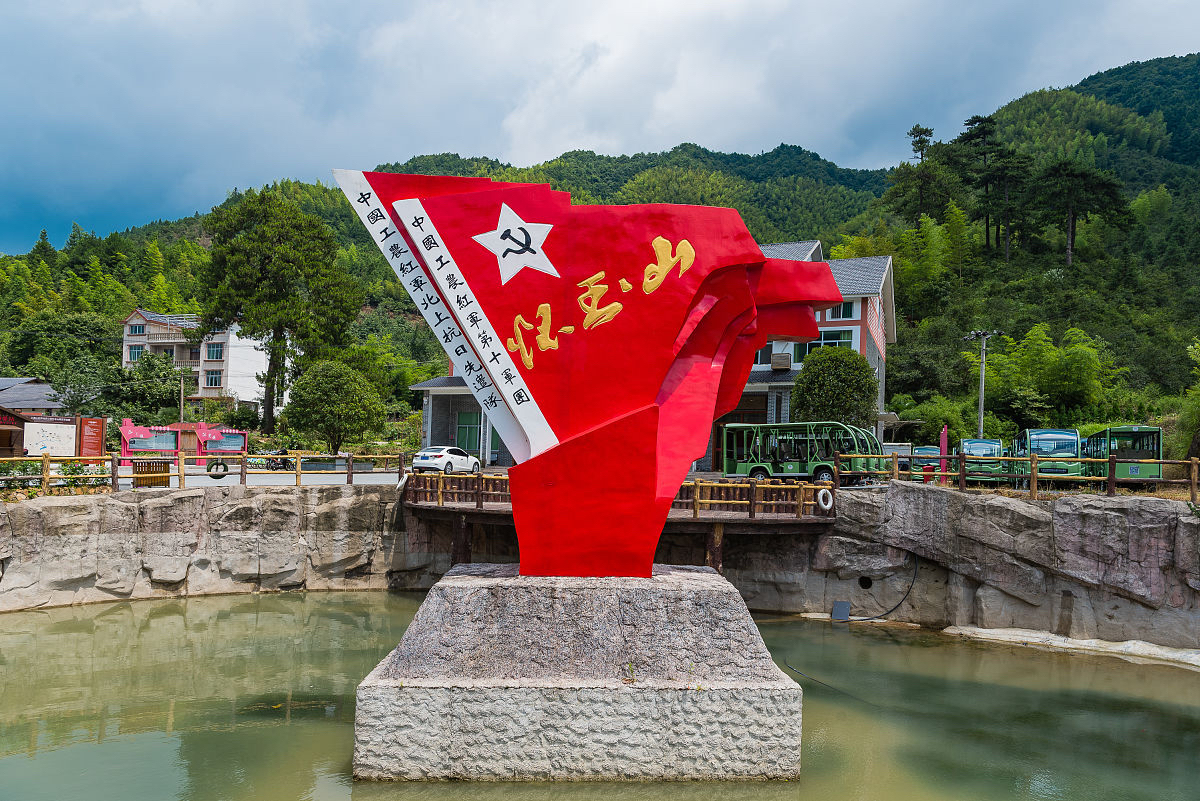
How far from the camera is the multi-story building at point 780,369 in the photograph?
27.1 metres

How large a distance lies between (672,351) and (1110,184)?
50160 mm

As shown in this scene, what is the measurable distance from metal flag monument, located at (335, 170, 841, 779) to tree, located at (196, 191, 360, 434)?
2694cm

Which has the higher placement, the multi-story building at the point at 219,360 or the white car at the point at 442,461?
the multi-story building at the point at 219,360

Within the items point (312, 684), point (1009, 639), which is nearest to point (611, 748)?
point (312, 684)

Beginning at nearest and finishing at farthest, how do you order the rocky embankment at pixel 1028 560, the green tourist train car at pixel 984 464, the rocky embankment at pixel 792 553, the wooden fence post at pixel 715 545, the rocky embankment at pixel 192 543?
the rocky embankment at pixel 1028 560 → the rocky embankment at pixel 792 553 → the rocky embankment at pixel 192 543 → the wooden fence post at pixel 715 545 → the green tourist train car at pixel 984 464

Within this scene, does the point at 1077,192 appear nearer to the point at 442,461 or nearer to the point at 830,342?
the point at 830,342

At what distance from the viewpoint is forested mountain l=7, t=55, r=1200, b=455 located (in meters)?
35.3

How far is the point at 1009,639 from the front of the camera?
49.9ft

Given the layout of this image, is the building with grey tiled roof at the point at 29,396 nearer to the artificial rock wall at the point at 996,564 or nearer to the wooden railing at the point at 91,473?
the wooden railing at the point at 91,473

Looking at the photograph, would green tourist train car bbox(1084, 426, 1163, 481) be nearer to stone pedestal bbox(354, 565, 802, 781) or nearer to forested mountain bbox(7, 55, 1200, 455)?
forested mountain bbox(7, 55, 1200, 455)

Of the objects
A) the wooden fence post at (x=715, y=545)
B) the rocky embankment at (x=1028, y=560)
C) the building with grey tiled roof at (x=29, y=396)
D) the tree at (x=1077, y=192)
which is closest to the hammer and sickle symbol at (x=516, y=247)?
the wooden fence post at (x=715, y=545)

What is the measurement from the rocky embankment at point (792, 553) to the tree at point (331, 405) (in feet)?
38.8

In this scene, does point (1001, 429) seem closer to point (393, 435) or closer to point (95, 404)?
point (393, 435)

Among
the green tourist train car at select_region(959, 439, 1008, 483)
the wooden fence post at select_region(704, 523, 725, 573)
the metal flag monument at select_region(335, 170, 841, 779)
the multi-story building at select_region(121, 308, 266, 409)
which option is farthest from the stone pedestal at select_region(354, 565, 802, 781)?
the multi-story building at select_region(121, 308, 266, 409)
